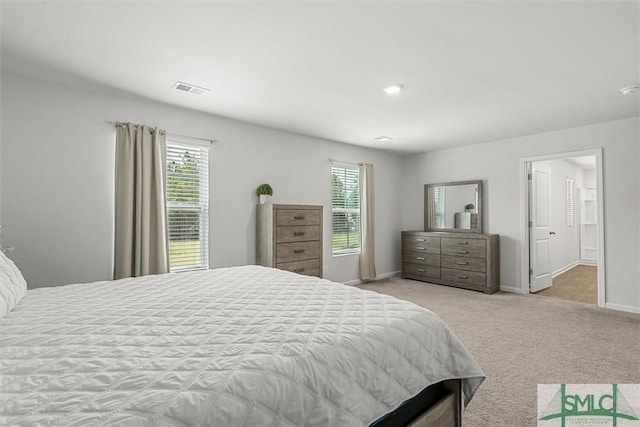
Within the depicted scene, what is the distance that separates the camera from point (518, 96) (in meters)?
3.32

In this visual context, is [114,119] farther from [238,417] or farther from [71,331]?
[238,417]

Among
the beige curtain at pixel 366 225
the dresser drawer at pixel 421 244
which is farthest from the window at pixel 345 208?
the dresser drawer at pixel 421 244

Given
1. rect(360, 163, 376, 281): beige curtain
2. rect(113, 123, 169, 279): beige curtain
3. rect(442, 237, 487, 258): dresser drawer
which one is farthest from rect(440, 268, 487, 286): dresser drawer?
rect(113, 123, 169, 279): beige curtain

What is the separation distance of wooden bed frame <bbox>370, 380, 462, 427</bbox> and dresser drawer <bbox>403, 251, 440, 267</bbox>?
4250 millimetres

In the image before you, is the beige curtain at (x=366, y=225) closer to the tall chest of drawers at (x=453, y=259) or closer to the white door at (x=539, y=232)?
the tall chest of drawers at (x=453, y=259)

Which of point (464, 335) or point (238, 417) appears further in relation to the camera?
point (464, 335)

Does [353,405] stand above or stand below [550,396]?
above

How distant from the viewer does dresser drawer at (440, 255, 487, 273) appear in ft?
16.8

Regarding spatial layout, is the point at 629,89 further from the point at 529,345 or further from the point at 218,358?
the point at 218,358

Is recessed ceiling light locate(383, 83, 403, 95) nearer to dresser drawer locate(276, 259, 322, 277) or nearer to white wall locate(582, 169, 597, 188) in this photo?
dresser drawer locate(276, 259, 322, 277)

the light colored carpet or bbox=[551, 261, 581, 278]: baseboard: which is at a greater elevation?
bbox=[551, 261, 581, 278]: baseboard

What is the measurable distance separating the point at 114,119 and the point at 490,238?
5.19 meters

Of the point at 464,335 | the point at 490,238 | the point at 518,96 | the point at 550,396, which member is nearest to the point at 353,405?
the point at 550,396

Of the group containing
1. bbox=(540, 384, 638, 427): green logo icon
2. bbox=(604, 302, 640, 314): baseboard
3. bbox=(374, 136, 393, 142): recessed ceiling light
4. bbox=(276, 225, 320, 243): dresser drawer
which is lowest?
bbox=(540, 384, 638, 427): green logo icon
